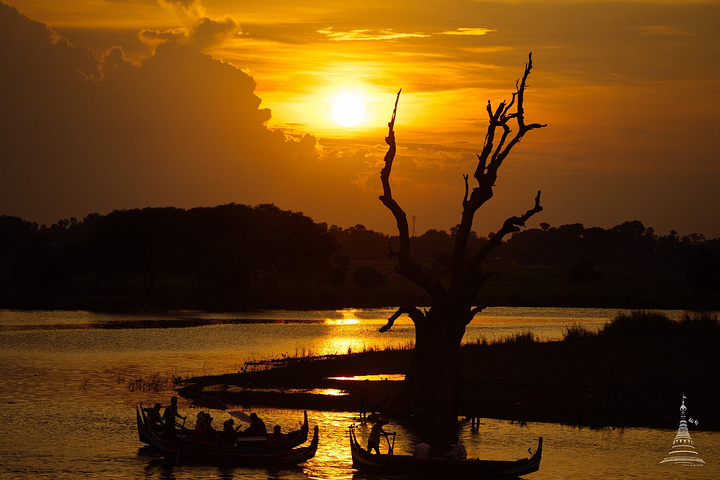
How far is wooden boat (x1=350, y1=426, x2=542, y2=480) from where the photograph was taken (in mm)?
26953

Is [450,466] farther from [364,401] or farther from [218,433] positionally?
[364,401]

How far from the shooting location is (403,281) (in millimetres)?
165000

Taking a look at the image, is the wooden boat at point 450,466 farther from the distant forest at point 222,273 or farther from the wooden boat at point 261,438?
the distant forest at point 222,273

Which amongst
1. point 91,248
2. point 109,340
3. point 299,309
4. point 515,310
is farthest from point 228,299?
point 109,340

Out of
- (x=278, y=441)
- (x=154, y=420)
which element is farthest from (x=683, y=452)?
(x=154, y=420)

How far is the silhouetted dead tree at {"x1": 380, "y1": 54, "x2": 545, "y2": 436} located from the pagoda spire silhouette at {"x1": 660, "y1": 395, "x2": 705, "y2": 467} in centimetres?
807

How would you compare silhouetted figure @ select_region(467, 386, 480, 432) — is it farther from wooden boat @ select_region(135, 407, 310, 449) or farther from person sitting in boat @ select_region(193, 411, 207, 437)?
person sitting in boat @ select_region(193, 411, 207, 437)

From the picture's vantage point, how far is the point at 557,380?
143 ft

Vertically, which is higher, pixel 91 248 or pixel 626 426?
pixel 91 248

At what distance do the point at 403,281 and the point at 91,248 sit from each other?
67.4 metres

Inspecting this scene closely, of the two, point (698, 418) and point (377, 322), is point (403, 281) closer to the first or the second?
point (377, 322)

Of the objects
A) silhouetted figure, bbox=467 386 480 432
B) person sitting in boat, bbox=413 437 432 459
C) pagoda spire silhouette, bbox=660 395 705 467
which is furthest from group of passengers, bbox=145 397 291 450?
pagoda spire silhouette, bbox=660 395 705 467

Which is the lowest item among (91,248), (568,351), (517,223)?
(568,351)

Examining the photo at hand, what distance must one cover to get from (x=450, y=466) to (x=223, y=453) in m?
7.82
